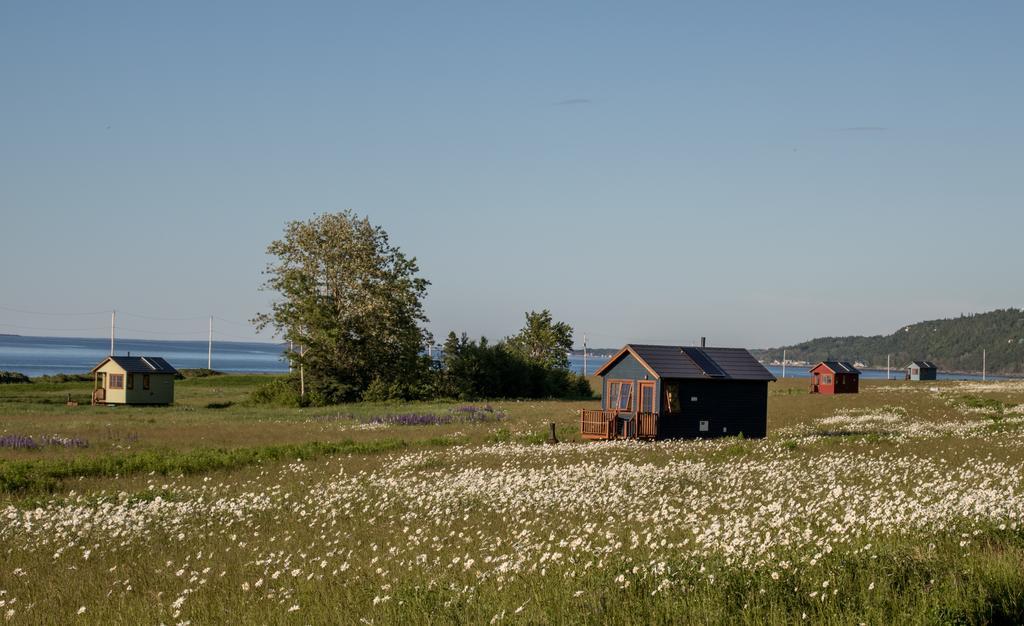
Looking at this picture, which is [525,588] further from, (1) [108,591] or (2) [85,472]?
(2) [85,472]

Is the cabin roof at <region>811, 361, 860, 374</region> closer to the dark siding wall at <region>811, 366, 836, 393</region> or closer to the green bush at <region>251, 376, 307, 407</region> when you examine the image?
the dark siding wall at <region>811, 366, 836, 393</region>

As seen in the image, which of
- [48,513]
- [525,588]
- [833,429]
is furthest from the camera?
[833,429]

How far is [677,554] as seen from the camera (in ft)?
38.2

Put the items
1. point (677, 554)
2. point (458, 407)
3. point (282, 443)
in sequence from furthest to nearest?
1. point (458, 407)
2. point (282, 443)
3. point (677, 554)

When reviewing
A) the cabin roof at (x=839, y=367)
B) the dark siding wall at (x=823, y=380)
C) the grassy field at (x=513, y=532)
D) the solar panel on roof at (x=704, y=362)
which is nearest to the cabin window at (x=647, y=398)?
the solar panel on roof at (x=704, y=362)

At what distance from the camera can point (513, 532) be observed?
14750mm

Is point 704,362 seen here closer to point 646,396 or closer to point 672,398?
point 672,398

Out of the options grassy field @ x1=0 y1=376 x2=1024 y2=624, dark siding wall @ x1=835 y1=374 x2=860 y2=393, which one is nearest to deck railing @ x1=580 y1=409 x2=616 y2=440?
grassy field @ x1=0 y1=376 x2=1024 y2=624

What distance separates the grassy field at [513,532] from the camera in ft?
31.9

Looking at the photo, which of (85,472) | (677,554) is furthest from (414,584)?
(85,472)

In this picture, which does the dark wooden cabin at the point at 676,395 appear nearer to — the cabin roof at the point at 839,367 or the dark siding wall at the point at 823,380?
the dark siding wall at the point at 823,380

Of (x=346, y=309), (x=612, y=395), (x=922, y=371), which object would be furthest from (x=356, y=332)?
(x=922, y=371)

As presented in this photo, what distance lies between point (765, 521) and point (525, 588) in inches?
201

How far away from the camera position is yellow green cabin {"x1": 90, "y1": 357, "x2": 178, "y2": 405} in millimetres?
71312
